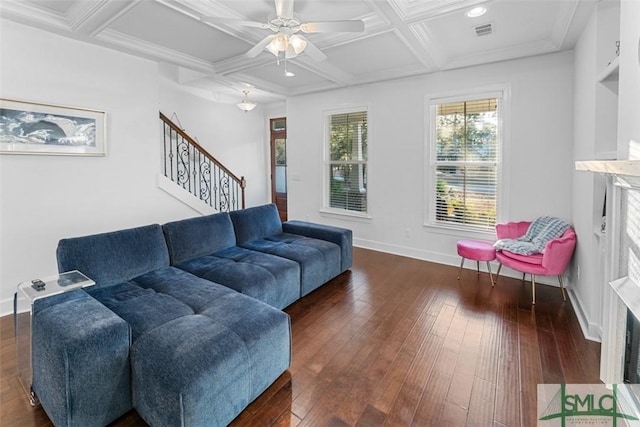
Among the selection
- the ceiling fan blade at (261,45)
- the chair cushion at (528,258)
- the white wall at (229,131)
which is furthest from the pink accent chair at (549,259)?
the white wall at (229,131)

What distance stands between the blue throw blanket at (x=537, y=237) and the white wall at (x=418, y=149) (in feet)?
0.71

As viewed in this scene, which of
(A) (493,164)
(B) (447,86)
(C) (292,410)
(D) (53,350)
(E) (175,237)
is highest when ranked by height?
(B) (447,86)

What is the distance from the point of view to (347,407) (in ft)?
6.06

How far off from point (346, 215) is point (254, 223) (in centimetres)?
206

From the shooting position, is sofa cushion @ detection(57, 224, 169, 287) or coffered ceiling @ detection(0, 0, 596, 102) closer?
sofa cushion @ detection(57, 224, 169, 287)

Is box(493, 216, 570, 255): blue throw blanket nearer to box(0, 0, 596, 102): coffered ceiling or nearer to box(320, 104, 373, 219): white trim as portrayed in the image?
box(0, 0, 596, 102): coffered ceiling

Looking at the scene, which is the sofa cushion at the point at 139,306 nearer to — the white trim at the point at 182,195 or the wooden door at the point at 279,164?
the white trim at the point at 182,195

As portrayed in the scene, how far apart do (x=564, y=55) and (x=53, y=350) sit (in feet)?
17.1

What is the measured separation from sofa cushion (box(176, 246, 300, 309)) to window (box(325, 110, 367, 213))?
2558 mm

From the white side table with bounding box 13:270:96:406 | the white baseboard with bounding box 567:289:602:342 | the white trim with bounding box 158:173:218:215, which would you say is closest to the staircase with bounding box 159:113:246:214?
the white trim with bounding box 158:173:218:215

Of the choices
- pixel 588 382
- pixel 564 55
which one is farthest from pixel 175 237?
pixel 564 55

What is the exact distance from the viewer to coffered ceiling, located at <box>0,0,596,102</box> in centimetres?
275

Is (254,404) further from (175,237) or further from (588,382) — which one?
(588,382)

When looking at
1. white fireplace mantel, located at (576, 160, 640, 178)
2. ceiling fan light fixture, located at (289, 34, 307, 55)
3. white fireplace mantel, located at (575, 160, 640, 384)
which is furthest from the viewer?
ceiling fan light fixture, located at (289, 34, 307, 55)
